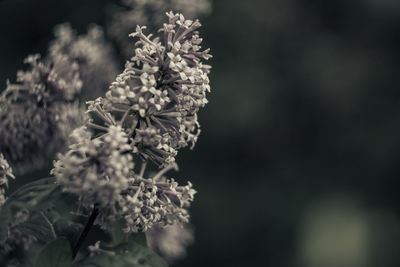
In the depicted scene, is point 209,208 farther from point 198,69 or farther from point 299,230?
point 198,69

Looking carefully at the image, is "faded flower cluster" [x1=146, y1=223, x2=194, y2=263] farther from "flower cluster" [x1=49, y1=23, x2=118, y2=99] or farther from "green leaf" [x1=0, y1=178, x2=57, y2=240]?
"green leaf" [x1=0, y1=178, x2=57, y2=240]

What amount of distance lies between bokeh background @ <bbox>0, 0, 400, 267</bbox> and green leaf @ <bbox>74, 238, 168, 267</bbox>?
3.53m

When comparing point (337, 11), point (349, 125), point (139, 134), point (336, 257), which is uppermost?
point (337, 11)

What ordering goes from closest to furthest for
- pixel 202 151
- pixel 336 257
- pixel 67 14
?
pixel 67 14 < pixel 336 257 < pixel 202 151

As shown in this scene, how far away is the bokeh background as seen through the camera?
17.5 feet

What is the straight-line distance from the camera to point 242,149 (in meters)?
5.90

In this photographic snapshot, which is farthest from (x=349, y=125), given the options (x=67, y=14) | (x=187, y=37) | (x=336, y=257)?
(x=187, y=37)

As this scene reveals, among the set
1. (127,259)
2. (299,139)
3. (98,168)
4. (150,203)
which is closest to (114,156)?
(98,168)

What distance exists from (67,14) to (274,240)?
3.12 meters

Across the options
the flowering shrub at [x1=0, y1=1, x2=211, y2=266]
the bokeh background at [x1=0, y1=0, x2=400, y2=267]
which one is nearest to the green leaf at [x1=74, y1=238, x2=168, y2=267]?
the flowering shrub at [x1=0, y1=1, x2=211, y2=266]

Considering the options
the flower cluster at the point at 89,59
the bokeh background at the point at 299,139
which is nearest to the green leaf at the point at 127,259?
the flower cluster at the point at 89,59

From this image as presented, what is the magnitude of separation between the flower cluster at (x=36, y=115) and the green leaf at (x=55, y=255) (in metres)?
0.41

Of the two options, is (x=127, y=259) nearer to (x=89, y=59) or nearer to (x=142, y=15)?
(x=89, y=59)

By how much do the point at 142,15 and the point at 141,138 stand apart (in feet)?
4.67
